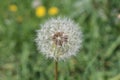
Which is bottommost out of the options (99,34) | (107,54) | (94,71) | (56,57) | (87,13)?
(56,57)

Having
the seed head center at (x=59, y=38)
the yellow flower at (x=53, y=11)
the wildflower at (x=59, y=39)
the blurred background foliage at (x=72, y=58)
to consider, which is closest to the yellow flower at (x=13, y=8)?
the blurred background foliage at (x=72, y=58)

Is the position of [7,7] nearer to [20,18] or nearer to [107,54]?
[20,18]

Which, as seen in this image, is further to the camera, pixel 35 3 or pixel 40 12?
pixel 35 3

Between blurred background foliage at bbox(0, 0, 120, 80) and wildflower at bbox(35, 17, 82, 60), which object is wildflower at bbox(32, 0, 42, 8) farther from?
wildflower at bbox(35, 17, 82, 60)

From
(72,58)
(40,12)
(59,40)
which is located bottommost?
(59,40)

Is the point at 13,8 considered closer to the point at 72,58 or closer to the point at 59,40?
the point at 72,58

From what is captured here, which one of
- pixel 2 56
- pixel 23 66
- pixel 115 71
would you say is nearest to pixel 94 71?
pixel 115 71

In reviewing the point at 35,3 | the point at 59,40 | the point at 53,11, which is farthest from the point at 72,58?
the point at 59,40
